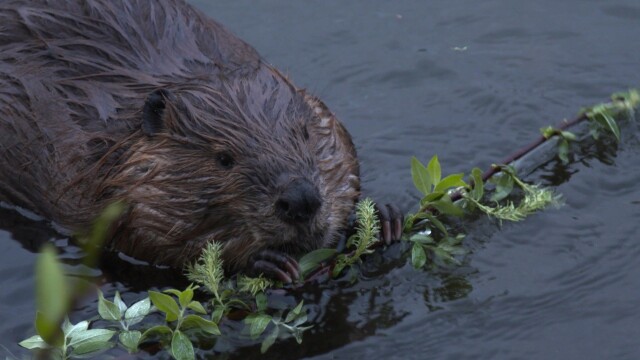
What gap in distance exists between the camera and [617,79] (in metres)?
4.70

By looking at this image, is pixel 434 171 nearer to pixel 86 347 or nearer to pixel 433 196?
pixel 433 196

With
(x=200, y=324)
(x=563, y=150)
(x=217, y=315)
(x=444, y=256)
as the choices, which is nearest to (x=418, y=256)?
(x=444, y=256)

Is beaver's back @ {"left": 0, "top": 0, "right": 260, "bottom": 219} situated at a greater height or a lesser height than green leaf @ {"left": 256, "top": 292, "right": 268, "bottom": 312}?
greater

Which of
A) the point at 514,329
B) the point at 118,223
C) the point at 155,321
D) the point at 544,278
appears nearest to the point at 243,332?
the point at 155,321

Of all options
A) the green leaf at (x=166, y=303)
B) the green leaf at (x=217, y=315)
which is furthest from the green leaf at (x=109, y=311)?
the green leaf at (x=217, y=315)

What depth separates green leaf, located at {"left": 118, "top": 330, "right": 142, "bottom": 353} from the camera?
2748 millimetres

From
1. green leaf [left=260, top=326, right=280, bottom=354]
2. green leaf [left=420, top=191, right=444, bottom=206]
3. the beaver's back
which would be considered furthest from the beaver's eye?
green leaf [left=420, top=191, right=444, bottom=206]

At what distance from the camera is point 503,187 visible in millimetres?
3637

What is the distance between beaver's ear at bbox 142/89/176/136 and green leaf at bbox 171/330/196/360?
81 cm

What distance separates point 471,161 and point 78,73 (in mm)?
1671

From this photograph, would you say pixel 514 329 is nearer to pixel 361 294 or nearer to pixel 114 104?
pixel 361 294

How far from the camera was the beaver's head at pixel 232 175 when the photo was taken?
2887 mm

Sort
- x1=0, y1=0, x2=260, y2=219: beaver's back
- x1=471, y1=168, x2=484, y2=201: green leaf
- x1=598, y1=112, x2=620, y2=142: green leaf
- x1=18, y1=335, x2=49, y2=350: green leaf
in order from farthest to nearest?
x1=598, y1=112, x2=620, y2=142: green leaf, x1=0, y1=0, x2=260, y2=219: beaver's back, x1=471, y1=168, x2=484, y2=201: green leaf, x1=18, y1=335, x2=49, y2=350: green leaf

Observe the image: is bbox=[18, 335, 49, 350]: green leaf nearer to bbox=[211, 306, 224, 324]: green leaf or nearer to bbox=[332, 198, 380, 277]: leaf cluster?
bbox=[211, 306, 224, 324]: green leaf
